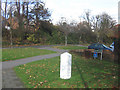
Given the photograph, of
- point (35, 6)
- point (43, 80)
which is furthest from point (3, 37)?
point (43, 80)

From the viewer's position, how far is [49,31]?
32.5m

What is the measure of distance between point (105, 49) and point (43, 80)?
1095 cm

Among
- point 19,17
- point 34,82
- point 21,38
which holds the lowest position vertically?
point 34,82

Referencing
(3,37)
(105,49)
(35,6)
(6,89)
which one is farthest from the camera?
(35,6)

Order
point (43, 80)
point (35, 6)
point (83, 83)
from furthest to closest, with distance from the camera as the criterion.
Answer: point (35, 6), point (43, 80), point (83, 83)

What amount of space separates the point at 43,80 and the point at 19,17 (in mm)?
23803

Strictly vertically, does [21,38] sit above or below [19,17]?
below

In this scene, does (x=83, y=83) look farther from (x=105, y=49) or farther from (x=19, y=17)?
(x=19, y=17)

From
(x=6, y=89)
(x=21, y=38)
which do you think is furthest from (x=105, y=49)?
(x=21, y=38)

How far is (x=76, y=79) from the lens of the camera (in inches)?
202

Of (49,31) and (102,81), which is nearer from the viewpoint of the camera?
(102,81)

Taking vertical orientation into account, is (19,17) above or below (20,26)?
above

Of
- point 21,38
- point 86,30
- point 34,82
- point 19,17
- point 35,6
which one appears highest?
point 35,6

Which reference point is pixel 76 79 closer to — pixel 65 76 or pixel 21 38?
pixel 65 76
